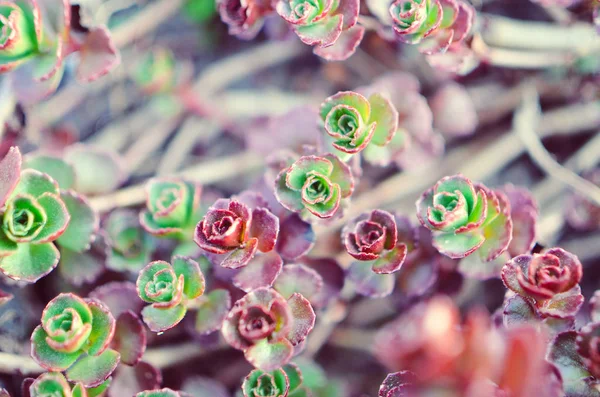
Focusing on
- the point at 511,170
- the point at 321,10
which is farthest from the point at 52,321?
the point at 511,170

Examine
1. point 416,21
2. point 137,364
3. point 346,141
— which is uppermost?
point 416,21

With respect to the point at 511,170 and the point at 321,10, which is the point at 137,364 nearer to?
the point at 321,10

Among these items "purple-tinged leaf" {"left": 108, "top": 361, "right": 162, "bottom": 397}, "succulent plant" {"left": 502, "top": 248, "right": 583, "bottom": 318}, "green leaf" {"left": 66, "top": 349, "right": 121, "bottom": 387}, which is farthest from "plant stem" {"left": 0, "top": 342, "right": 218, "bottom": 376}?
"succulent plant" {"left": 502, "top": 248, "right": 583, "bottom": 318}

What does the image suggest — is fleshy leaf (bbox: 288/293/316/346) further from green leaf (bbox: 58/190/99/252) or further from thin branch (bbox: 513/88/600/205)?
thin branch (bbox: 513/88/600/205)

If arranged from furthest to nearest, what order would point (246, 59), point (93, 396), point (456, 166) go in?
point (246, 59)
point (456, 166)
point (93, 396)

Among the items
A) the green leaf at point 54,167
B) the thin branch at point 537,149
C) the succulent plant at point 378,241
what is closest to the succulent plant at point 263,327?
the succulent plant at point 378,241

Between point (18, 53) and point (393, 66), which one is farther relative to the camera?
point (393, 66)

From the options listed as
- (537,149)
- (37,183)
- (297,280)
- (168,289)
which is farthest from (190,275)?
(537,149)
